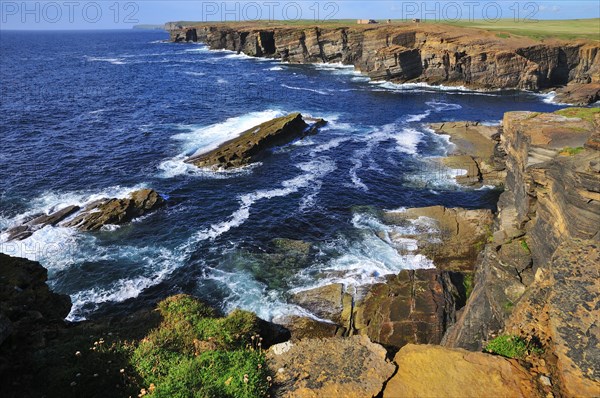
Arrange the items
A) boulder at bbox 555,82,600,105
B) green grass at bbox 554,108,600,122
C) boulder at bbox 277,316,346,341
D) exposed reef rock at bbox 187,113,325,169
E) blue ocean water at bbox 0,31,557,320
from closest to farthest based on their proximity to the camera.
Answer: boulder at bbox 277,316,346,341, green grass at bbox 554,108,600,122, blue ocean water at bbox 0,31,557,320, exposed reef rock at bbox 187,113,325,169, boulder at bbox 555,82,600,105

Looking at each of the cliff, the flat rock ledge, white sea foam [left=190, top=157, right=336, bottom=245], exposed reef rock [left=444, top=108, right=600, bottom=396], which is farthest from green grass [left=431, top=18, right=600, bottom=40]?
the flat rock ledge

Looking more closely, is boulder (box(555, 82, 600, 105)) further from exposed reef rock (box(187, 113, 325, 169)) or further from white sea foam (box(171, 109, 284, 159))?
white sea foam (box(171, 109, 284, 159))

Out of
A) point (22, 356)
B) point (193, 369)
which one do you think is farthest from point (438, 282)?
point (22, 356)

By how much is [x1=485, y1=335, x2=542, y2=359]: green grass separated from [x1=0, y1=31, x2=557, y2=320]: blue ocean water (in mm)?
15491

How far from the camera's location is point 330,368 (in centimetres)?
1027

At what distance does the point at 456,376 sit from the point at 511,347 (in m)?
2.06

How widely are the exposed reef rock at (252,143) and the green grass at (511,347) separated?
131ft

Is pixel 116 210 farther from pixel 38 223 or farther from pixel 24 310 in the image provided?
pixel 24 310

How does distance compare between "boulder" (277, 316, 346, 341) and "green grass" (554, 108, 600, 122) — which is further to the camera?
"green grass" (554, 108, 600, 122)

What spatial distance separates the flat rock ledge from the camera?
33406 millimetres

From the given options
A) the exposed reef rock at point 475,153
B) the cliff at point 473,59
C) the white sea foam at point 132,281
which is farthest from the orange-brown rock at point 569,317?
the cliff at point 473,59

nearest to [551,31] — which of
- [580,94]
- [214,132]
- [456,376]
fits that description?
[580,94]

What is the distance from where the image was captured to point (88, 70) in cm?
11488

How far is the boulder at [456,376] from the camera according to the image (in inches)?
347
